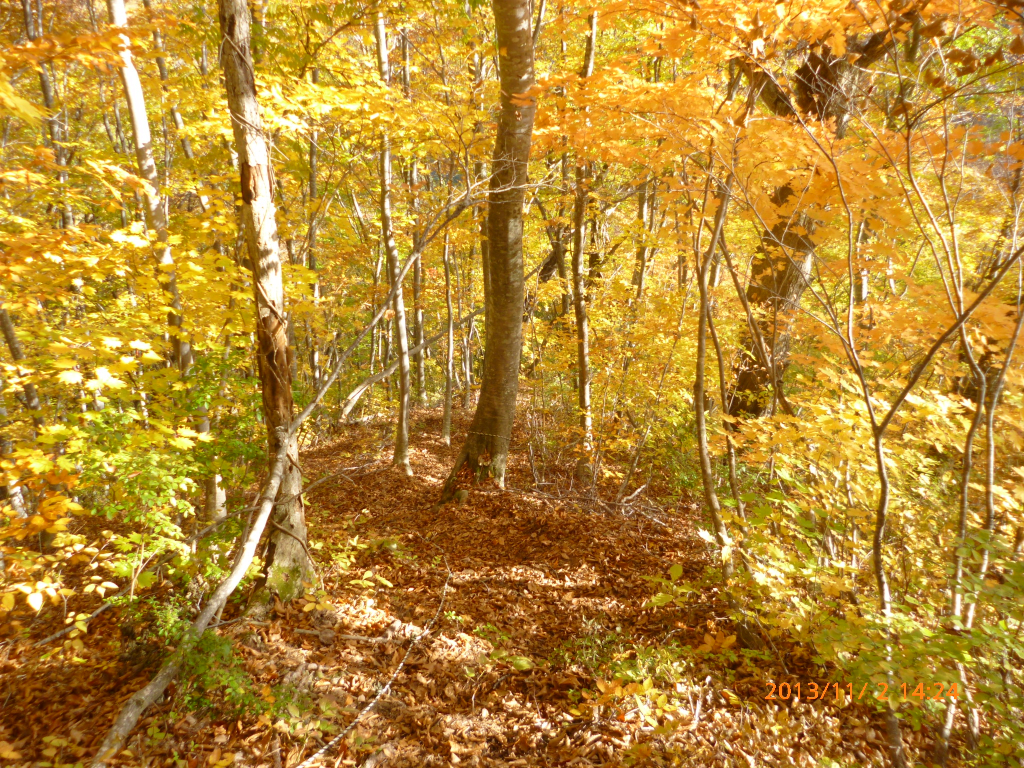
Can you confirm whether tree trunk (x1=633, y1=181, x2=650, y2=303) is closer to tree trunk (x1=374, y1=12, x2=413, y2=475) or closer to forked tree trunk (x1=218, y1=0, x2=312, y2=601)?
tree trunk (x1=374, y1=12, x2=413, y2=475)

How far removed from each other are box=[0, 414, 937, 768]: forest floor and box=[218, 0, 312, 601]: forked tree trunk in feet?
1.97

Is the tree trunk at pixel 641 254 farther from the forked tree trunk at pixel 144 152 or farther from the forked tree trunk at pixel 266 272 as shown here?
the forked tree trunk at pixel 144 152

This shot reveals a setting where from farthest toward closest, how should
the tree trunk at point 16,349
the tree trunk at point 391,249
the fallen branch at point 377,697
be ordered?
the tree trunk at point 391,249
the tree trunk at point 16,349
the fallen branch at point 377,697

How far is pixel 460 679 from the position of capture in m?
3.54

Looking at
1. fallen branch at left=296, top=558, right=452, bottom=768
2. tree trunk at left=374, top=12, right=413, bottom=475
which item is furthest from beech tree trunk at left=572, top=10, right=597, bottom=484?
fallen branch at left=296, top=558, right=452, bottom=768

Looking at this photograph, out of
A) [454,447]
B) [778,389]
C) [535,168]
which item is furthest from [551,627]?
[535,168]

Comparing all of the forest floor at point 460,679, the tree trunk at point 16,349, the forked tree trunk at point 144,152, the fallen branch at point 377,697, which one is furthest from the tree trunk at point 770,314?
the tree trunk at point 16,349

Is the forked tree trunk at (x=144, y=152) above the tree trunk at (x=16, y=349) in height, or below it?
above

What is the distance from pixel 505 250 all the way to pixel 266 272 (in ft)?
9.91

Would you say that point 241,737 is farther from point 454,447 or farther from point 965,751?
point 454,447

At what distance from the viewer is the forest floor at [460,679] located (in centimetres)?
281
